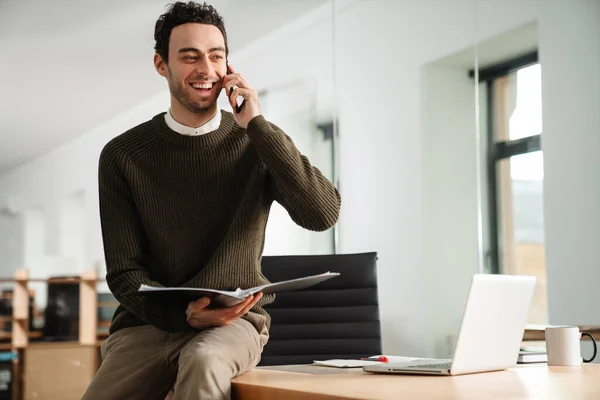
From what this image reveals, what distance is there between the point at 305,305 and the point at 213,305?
1.07 m

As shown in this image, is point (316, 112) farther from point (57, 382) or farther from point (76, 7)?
point (57, 382)

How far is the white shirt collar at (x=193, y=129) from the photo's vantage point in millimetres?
1838

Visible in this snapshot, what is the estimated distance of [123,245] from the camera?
1742 mm

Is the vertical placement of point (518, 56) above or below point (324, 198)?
above

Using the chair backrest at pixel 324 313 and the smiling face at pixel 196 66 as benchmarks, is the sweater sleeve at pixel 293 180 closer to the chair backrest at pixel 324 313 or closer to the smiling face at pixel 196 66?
the smiling face at pixel 196 66

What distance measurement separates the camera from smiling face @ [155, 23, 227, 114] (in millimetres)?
1824

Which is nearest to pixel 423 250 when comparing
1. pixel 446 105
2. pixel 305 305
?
pixel 446 105

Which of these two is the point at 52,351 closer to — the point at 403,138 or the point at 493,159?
the point at 403,138

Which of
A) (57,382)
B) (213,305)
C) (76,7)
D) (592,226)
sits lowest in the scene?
(57,382)

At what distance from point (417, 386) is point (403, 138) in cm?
309

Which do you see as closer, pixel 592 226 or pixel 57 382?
pixel 592 226

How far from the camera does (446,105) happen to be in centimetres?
414

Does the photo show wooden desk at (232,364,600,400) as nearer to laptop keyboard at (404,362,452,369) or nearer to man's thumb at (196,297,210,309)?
laptop keyboard at (404,362,452,369)

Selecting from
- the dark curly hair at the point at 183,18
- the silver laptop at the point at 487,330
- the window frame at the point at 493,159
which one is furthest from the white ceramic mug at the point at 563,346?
the window frame at the point at 493,159
